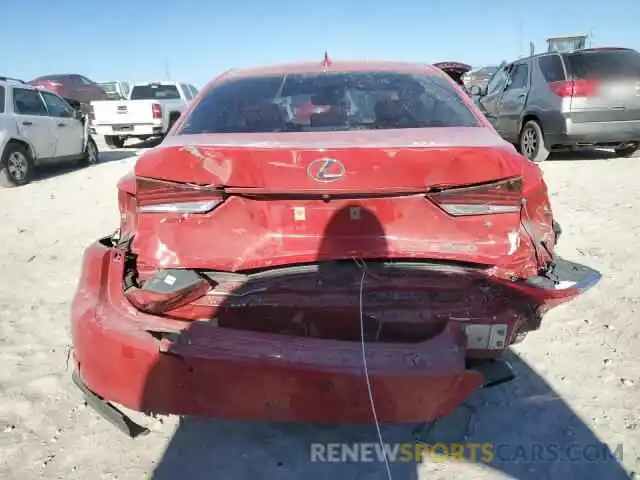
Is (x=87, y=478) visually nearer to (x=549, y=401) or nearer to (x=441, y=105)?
(x=549, y=401)

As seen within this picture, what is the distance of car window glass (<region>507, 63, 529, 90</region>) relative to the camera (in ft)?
30.7

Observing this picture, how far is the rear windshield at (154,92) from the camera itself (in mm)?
16266

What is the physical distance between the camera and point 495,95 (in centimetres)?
1056

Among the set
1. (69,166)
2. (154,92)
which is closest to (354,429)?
(69,166)

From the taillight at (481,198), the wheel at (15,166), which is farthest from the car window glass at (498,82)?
the taillight at (481,198)

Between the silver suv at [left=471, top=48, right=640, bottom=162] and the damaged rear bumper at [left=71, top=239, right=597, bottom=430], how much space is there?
7.36m

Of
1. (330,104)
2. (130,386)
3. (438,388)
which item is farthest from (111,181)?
(438,388)

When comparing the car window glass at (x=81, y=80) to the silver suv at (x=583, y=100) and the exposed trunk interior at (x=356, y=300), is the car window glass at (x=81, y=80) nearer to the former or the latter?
the silver suv at (x=583, y=100)


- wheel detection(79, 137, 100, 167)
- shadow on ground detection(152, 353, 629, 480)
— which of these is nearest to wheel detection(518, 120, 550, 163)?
shadow on ground detection(152, 353, 629, 480)

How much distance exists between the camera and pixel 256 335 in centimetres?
A: 195

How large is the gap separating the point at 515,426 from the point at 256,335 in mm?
1420

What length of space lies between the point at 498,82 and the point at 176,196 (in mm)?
9906

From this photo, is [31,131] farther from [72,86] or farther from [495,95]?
[72,86]

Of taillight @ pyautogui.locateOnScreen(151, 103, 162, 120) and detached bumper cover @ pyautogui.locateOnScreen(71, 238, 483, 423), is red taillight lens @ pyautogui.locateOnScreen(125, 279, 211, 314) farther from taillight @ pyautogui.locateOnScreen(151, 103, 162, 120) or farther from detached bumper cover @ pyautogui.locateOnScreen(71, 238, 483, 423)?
taillight @ pyautogui.locateOnScreen(151, 103, 162, 120)
